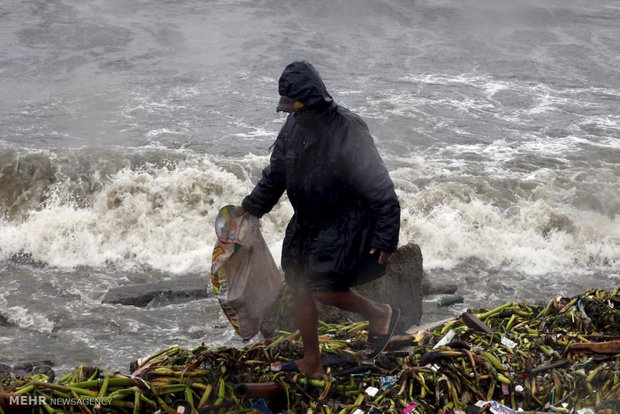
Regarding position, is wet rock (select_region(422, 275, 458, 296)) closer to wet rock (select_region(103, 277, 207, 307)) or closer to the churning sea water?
the churning sea water

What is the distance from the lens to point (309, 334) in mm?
4422

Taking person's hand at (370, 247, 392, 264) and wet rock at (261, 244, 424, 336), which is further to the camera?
wet rock at (261, 244, 424, 336)

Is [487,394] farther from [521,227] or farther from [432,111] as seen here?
[432,111]

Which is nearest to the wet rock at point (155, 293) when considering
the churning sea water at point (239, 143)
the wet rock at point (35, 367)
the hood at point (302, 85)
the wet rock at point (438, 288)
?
the churning sea water at point (239, 143)

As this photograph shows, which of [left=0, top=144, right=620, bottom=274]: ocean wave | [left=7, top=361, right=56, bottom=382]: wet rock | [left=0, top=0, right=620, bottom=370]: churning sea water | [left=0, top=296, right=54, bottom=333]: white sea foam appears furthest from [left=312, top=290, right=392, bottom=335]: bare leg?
[left=0, top=144, right=620, bottom=274]: ocean wave

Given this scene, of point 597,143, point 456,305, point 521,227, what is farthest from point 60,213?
point 597,143

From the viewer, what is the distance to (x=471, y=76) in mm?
19469

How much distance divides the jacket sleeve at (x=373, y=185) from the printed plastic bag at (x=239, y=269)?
31.0 inches

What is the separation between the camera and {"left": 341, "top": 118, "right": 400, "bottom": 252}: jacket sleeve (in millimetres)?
4117

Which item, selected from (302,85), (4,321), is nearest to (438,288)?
(4,321)

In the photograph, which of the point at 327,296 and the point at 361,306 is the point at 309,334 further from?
the point at 361,306

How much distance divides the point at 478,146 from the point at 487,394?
432 inches

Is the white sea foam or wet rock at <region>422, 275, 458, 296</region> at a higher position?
wet rock at <region>422, 275, 458, 296</region>

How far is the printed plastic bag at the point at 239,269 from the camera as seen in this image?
15.0 feet
